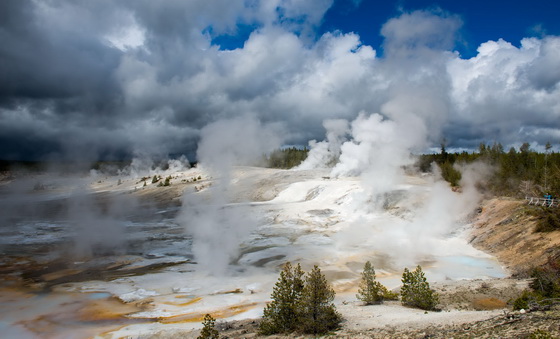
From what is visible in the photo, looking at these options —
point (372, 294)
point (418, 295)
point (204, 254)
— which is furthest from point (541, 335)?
point (204, 254)

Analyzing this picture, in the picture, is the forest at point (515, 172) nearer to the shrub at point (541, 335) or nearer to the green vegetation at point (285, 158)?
the shrub at point (541, 335)

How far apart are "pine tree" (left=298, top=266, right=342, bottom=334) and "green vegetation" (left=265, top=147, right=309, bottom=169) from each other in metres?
88.2

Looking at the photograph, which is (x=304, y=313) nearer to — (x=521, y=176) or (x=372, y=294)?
→ (x=372, y=294)

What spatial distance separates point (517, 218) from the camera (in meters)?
23.6

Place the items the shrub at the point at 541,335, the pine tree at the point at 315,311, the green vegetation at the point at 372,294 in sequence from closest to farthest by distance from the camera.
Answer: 1. the shrub at the point at 541,335
2. the pine tree at the point at 315,311
3. the green vegetation at the point at 372,294

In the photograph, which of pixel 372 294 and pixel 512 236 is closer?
pixel 372 294

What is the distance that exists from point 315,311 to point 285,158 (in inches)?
3882

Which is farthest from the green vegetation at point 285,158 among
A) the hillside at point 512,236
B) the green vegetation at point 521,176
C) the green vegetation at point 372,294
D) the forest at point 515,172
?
the green vegetation at point 372,294

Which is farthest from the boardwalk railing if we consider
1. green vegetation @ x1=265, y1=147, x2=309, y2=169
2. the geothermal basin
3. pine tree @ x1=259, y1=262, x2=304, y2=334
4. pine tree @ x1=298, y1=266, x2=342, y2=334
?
green vegetation @ x1=265, y1=147, x2=309, y2=169

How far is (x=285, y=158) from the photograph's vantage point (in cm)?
10850

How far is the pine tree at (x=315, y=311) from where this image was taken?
9922 millimetres

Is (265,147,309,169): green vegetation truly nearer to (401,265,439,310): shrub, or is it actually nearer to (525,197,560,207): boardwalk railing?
(525,197,560,207): boardwalk railing

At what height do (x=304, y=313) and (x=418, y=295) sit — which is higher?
(x=304, y=313)

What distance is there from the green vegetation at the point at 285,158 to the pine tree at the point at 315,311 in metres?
88.2
